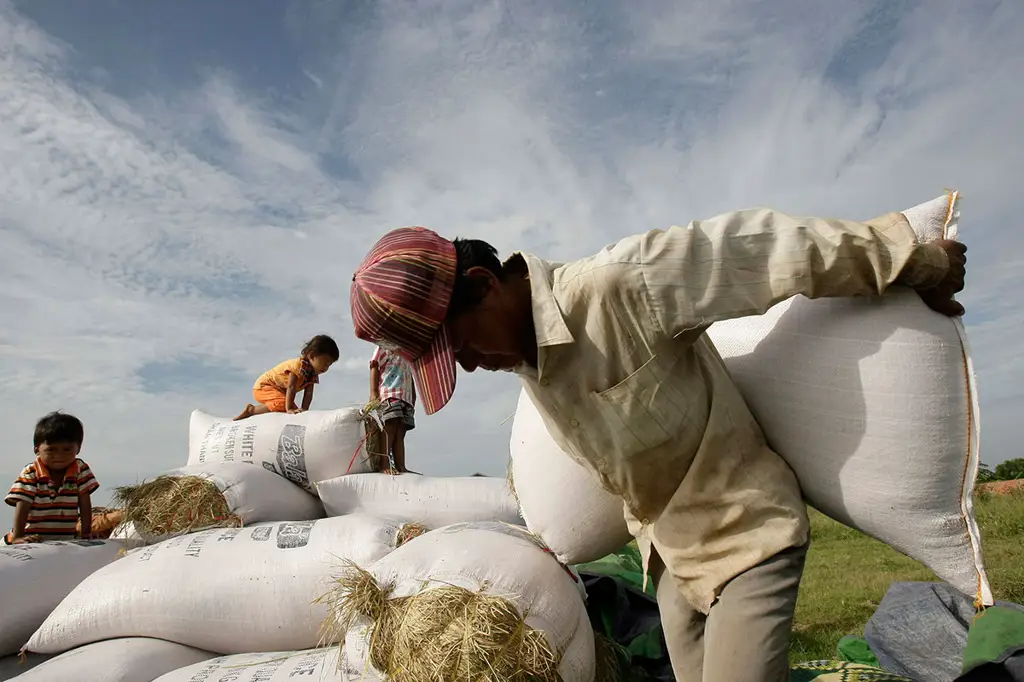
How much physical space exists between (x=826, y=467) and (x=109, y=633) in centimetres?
252

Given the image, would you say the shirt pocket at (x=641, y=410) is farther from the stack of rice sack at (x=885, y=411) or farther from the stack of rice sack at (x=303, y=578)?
the stack of rice sack at (x=303, y=578)

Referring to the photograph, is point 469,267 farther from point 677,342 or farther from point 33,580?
point 33,580

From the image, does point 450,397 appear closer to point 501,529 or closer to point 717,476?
point 717,476

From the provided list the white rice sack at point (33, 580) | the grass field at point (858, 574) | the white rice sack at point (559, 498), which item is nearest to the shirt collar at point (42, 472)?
the white rice sack at point (33, 580)

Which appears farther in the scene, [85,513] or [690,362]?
[85,513]

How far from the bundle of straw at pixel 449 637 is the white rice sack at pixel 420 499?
158 centimetres

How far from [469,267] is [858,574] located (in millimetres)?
3167

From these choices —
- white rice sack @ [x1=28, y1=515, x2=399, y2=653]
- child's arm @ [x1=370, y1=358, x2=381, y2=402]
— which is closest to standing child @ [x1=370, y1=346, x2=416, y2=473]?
child's arm @ [x1=370, y1=358, x2=381, y2=402]

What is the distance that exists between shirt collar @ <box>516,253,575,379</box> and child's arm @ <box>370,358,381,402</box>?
10.7ft

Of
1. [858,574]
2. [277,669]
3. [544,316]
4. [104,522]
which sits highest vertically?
[544,316]

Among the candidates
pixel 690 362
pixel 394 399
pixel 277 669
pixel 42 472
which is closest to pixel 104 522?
pixel 42 472

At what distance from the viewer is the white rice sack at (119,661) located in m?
2.33

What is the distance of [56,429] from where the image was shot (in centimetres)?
372

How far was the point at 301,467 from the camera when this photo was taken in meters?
3.74
